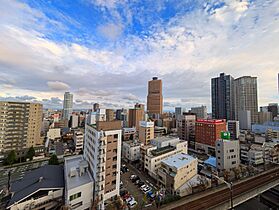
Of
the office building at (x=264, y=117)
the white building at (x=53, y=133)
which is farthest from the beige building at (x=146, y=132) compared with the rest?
the office building at (x=264, y=117)

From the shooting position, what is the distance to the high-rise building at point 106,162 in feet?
63.4

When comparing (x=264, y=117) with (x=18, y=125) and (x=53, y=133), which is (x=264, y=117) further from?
(x=18, y=125)

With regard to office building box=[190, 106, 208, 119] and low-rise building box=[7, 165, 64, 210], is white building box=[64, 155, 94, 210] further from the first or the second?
office building box=[190, 106, 208, 119]

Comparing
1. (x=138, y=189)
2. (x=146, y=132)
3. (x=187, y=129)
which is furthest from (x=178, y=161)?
(x=187, y=129)

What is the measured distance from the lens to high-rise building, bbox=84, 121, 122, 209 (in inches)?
760

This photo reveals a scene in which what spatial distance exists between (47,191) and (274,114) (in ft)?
494

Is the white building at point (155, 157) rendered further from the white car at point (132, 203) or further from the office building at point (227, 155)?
the office building at point (227, 155)

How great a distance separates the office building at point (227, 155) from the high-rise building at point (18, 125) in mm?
55704

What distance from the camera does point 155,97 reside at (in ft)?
433

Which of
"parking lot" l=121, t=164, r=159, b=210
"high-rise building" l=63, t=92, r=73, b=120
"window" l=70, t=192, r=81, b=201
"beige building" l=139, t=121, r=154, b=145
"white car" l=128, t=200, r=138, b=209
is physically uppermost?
"high-rise building" l=63, t=92, r=73, b=120

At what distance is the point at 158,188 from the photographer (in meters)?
26.7

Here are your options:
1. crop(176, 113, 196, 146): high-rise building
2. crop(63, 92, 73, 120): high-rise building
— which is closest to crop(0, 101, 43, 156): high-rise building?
crop(176, 113, 196, 146): high-rise building

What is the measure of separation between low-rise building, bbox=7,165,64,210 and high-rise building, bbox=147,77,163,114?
362 feet

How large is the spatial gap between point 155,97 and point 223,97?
2103 inches
